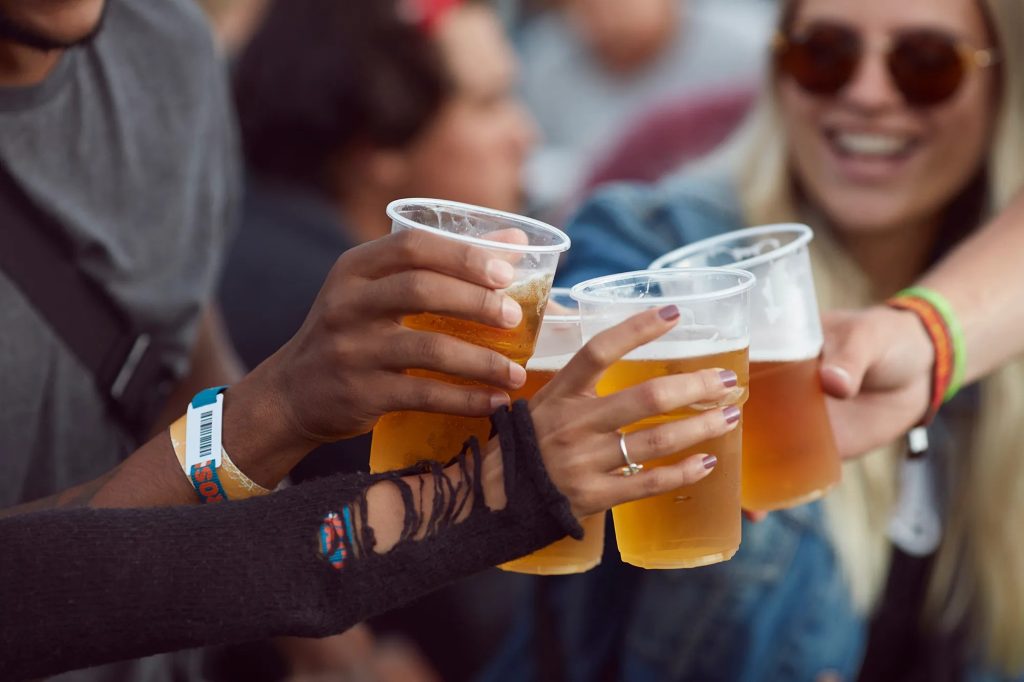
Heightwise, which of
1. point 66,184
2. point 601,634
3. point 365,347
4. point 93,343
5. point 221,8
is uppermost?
point 365,347

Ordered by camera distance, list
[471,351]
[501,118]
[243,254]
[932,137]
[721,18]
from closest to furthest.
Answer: [471,351] → [932,137] → [243,254] → [501,118] → [721,18]

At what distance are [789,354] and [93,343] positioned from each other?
960mm

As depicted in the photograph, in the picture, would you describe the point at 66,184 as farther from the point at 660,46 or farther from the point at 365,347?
the point at 660,46

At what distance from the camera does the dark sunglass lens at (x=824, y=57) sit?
95.2 inches

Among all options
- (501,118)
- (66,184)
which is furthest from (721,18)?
(66,184)

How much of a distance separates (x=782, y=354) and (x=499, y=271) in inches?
20.7

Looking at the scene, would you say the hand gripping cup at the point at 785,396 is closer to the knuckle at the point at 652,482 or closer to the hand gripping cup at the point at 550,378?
the hand gripping cup at the point at 550,378

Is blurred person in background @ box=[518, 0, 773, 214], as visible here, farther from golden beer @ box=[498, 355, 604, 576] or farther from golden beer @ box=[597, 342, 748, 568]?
golden beer @ box=[597, 342, 748, 568]

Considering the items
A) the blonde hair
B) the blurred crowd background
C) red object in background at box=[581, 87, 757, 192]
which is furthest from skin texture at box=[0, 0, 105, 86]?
red object in background at box=[581, 87, 757, 192]

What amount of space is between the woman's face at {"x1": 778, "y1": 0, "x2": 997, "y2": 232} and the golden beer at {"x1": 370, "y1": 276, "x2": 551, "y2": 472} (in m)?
1.47

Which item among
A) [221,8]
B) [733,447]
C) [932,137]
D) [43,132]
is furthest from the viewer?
[221,8]

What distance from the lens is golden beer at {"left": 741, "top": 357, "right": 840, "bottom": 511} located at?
1.50 metres

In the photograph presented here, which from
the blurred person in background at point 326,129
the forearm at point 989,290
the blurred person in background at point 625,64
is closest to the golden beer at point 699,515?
the forearm at point 989,290

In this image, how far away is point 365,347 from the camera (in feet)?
3.85
